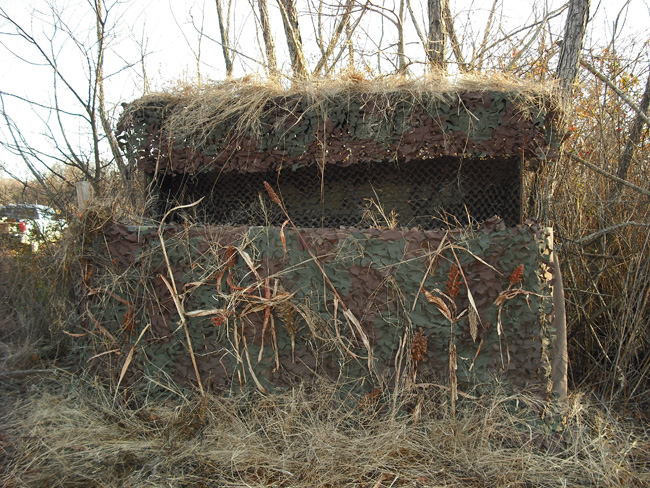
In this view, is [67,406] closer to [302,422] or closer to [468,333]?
[302,422]

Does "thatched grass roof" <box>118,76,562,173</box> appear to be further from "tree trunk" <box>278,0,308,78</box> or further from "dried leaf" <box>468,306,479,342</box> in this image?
"tree trunk" <box>278,0,308,78</box>

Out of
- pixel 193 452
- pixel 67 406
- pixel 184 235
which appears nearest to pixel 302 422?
pixel 193 452

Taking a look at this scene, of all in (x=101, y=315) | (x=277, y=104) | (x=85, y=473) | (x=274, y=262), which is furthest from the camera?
(x=277, y=104)

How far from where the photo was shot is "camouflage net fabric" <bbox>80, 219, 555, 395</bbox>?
2496 mm

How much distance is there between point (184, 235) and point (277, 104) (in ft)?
3.89

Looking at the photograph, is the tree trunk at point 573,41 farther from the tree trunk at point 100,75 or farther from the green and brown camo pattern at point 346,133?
the tree trunk at point 100,75

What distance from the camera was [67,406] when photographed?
9.62ft

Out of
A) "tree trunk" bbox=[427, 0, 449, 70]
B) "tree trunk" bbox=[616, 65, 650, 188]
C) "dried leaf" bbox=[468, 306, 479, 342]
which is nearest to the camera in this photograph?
"dried leaf" bbox=[468, 306, 479, 342]

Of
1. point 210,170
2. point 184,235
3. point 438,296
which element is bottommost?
point 438,296

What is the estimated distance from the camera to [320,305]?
270cm

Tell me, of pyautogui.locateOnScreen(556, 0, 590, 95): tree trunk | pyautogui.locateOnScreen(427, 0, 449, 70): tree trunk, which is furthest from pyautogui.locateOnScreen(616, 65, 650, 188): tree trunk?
pyautogui.locateOnScreen(427, 0, 449, 70): tree trunk

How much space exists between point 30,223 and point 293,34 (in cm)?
414

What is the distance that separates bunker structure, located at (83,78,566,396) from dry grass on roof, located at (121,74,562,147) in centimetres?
2

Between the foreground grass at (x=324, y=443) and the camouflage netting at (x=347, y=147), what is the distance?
1297 millimetres
